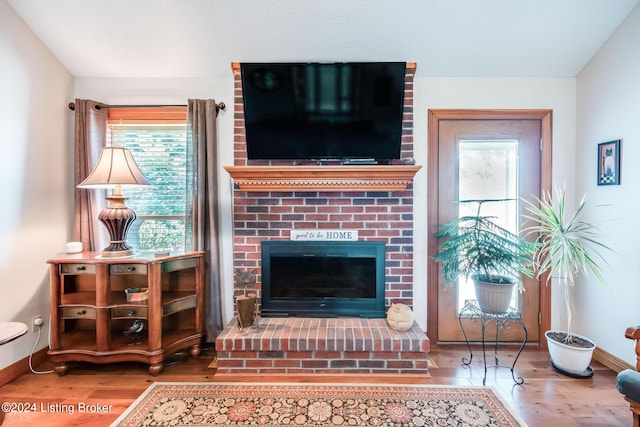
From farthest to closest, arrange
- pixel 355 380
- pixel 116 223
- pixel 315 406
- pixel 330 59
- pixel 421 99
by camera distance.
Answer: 1. pixel 421 99
2. pixel 330 59
3. pixel 116 223
4. pixel 355 380
5. pixel 315 406

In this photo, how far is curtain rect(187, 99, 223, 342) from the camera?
7.77 ft

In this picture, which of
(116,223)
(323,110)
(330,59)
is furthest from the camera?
(330,59)

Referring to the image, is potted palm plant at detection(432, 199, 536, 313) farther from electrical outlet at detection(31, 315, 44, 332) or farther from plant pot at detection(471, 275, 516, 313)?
electrical outlet at detection(31, 315, 44, 332)

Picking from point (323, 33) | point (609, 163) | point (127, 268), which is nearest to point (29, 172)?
point (127, 268)

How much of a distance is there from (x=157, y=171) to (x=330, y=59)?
1708mm

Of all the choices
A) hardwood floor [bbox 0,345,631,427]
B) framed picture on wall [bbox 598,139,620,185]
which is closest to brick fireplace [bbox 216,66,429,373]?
hardwood floor [bbox 0,345,631,427]

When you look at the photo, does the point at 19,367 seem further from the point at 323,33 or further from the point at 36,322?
the point at 323,33

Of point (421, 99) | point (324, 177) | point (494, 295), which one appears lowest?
point (494, 295)

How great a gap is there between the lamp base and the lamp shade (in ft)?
0.44

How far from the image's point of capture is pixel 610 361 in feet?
6.97

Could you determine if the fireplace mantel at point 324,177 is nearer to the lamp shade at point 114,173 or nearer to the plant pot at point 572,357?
the lamp shade at point 114,173

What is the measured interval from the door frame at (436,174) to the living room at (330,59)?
0.04 metres

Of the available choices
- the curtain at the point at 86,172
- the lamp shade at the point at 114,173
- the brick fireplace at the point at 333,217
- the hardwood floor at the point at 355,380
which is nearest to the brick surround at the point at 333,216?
the brick fireplace at the point at 333,217

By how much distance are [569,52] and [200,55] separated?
2821mm
